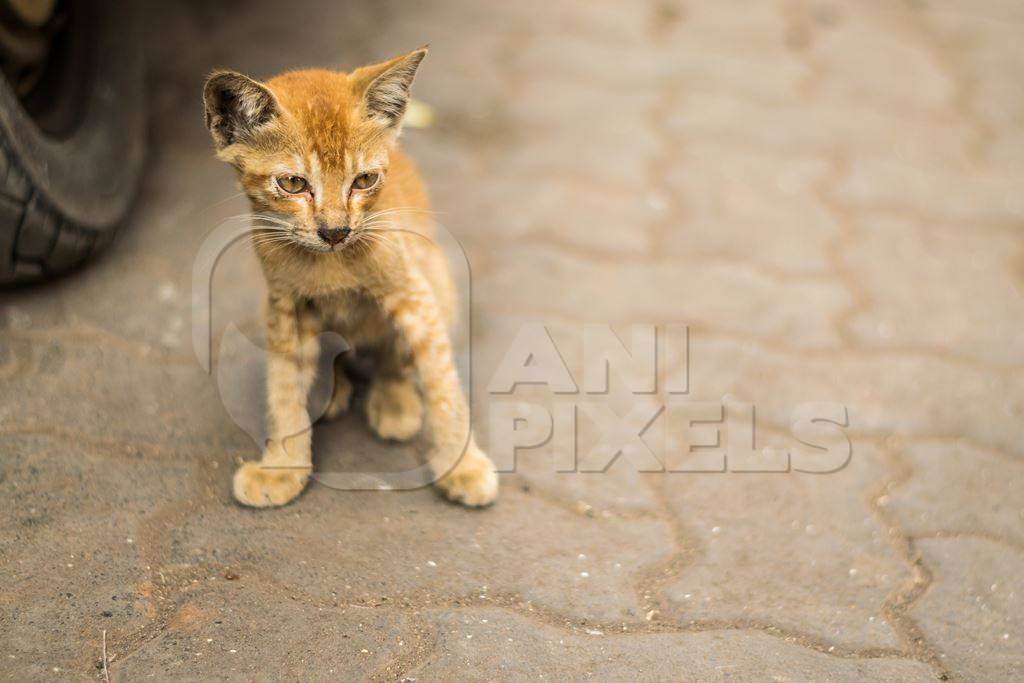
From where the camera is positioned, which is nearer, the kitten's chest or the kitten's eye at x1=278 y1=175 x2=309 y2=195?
the kitten's eye at x1=278 y1=175 x2=309 y2=195

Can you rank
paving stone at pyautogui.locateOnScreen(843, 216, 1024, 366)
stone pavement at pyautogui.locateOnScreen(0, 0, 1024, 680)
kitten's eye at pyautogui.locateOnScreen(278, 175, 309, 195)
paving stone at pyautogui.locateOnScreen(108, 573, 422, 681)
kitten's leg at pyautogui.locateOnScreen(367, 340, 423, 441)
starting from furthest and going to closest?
1. paving stone at pyautogui.locateOnScreen(843, 216, 1024, 366)
2. kitten's leg at pyautogui.locateOnScreen(367, 340, 423, 441)
3. kitten's eye at pyautogui.locateOnScreen(278, 175, 309, 195)
4. stone pavement at pyautogui.locateOnScreen(0, 0, 1024, 680)
5. paving stone at pyautogui.locateOnScreen(108, 573, 422, 681)

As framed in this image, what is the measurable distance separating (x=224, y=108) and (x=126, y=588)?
108cm

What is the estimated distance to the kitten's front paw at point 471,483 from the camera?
2490 millimetres

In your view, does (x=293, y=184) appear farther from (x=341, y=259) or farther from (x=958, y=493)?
(x=958, y=493)

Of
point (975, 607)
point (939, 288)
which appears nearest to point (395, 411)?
point (975, 607)

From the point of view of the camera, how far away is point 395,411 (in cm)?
272

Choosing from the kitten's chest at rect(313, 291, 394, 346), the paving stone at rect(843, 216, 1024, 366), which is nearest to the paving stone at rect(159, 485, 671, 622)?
the kitten's chest at rect(313, 291, 394, 346)

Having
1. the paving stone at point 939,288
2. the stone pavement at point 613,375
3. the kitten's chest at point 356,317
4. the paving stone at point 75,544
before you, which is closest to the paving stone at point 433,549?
the stone pavement at point 613,375

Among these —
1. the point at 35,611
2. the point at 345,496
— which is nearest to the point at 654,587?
A: the point at 345,496

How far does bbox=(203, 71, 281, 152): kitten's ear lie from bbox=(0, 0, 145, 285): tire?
69 centimetres

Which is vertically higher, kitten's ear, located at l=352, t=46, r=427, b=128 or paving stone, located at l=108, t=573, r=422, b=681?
kitten's ear, located at l=352, t=46, r=427, b=128

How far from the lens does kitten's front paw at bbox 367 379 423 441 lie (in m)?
2.71

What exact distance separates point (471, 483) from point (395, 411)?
35 centimetres

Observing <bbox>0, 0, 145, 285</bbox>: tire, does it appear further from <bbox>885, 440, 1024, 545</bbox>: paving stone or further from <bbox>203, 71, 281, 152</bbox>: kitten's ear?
<bbox>885, 440, 1024, 545</bbox>: paving stone
